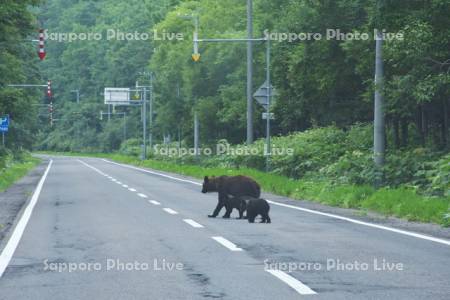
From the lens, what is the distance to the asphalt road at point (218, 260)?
844 centimetres

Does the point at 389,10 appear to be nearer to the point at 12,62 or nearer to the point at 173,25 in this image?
the point at 12,62

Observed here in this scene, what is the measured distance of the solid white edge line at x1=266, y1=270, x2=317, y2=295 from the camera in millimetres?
8312

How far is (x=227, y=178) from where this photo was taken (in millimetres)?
16922

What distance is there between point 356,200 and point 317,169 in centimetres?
857

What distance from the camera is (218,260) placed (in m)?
10.7

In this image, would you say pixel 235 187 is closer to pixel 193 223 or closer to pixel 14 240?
pixel 193 223

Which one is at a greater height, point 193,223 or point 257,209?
point 257,209

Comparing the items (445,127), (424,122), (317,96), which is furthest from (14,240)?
(317,96)

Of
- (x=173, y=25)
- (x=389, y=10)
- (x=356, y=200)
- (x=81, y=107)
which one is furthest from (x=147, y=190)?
(x=81, y=107)

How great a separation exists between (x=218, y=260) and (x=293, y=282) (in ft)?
6.57

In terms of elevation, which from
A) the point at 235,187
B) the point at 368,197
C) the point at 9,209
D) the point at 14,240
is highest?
the point at 235,187

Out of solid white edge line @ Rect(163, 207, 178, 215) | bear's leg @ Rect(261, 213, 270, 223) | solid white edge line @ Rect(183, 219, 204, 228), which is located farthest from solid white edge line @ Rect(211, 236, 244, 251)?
solid white edge line @ Rect(163, 207, 178, 215)

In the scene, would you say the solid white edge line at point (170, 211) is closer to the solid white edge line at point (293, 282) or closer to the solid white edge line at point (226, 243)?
the solid white edge line at point (226, 243)

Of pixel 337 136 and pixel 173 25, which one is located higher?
pixel 173 25
